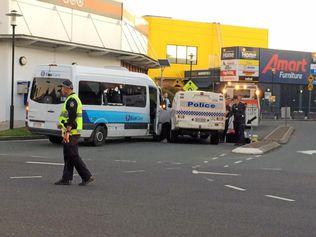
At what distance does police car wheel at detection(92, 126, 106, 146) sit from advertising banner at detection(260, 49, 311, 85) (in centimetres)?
4402

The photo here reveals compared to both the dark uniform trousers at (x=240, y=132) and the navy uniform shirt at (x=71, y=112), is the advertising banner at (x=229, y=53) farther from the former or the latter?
the navy uniform shirt at (x=71, y=112)

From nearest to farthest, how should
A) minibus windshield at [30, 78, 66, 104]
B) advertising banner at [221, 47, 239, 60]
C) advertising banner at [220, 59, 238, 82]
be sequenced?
minibus windshield at [30, 78, 66, 104] → advertising banner at [221, 47, 239, 60] → advertising banner at [220, 59, 238, 82]

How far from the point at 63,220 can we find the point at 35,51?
22071 millimetres

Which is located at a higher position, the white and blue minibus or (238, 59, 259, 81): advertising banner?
(238, 59, 259, 81): advertising banner

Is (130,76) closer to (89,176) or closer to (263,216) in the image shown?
(89,176)

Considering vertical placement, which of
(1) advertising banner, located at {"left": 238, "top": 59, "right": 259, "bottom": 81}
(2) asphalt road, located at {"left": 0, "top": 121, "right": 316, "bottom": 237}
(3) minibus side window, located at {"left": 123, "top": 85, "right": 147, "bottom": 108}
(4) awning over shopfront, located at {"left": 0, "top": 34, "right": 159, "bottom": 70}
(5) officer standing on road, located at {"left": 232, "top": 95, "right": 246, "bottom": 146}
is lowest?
(2) asphalt road, located at {"left": 0, "top": 121, "right": 316, "bottom": 237}

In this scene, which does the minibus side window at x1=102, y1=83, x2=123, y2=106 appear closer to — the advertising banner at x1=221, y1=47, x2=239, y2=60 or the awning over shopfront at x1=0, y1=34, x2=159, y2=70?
the awning over shopfront at x1=0, y1=34, x2=159, y2=70

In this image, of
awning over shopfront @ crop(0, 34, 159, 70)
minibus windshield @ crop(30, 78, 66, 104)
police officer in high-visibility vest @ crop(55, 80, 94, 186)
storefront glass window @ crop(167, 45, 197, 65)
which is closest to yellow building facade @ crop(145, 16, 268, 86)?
storefront glass window @ crop(167, 45, 197, 65)

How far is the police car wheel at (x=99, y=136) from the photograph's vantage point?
19.2 m

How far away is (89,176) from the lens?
407 inches

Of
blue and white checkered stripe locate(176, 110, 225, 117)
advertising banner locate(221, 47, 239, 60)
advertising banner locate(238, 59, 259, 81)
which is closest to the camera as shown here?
blue and white checkered stripe locate(176, 110, 225, 117)

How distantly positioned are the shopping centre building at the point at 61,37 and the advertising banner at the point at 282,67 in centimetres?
2721

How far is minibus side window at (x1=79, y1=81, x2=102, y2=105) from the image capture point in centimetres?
1889

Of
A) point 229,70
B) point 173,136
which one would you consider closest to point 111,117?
point 173,136
